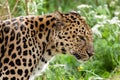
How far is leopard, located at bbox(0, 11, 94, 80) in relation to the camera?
21.0ft

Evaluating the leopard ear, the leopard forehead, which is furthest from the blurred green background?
the leopard ear

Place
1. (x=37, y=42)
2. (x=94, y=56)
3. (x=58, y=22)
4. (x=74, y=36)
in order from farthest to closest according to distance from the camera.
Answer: (x=94, y=56), (x=74, y=36), (x=58, y=22), (x=37, y=42)

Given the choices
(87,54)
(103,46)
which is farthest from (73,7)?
(87,54)

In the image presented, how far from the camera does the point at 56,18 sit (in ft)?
22.0

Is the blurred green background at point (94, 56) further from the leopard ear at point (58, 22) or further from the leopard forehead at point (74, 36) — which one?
the leopard ear at point (58, 22)

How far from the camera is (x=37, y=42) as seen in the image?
6590 mm

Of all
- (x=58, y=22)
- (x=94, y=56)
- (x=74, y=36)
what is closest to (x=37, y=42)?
(x=58, y=22)

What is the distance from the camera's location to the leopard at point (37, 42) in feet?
21.0

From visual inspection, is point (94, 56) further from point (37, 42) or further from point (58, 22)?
point (37, 42)

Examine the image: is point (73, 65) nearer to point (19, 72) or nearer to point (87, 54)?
point (87, 54)

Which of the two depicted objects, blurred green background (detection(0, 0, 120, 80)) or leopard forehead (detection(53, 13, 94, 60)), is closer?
leopard forehead (detection(53, 13, 94, 60))

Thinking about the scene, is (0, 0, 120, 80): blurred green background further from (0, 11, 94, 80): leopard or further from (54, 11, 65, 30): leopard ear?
(54, 11, 65, 30): leopard ear

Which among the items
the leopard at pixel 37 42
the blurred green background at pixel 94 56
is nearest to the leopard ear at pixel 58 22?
the leopard at pixel 37 42

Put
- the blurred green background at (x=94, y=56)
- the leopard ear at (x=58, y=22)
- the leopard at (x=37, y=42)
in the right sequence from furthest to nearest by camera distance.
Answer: the blurred green background at (x=94, y=56)
the leopard ear at (x=58, y=22)
the leopard at (x=37, y=42)
